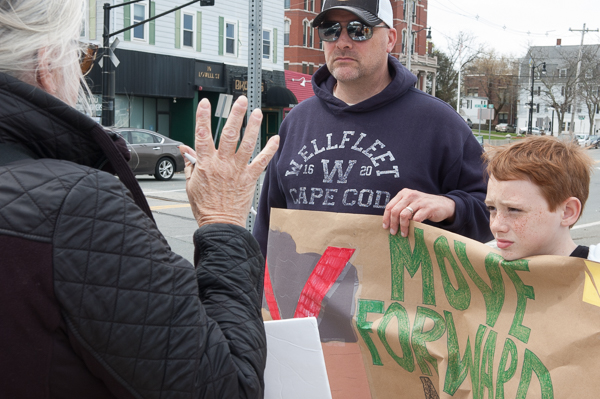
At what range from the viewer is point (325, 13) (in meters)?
2.60

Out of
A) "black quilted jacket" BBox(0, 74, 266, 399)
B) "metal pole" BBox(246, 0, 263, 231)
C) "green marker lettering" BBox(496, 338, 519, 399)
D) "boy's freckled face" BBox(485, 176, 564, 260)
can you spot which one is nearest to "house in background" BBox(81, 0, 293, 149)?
"metal pole" BBox(246, 0, 263, 231)

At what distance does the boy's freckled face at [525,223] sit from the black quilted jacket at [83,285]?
3.20 ft

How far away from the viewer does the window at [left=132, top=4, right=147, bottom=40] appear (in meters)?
22.9

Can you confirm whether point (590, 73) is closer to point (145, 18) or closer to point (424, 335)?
point (145, 18)

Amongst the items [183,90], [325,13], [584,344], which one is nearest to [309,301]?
[584,344]

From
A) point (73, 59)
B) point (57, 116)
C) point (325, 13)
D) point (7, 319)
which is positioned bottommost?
point (7, 319)

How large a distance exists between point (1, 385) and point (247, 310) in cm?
53

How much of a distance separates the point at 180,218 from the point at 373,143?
30.8 feet

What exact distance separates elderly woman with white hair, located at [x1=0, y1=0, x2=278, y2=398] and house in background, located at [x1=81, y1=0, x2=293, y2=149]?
70.2ft

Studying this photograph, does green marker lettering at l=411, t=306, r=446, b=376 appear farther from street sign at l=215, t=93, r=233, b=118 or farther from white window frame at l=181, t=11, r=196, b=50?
white window frame at l=181, t=11, r=196, b=50

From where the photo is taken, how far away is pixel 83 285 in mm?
1119

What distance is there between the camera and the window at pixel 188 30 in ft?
82.6

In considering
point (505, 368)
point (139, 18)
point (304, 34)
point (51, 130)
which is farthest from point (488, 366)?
point (304, 34)

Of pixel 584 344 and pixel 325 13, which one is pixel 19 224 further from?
pixel 325 13
